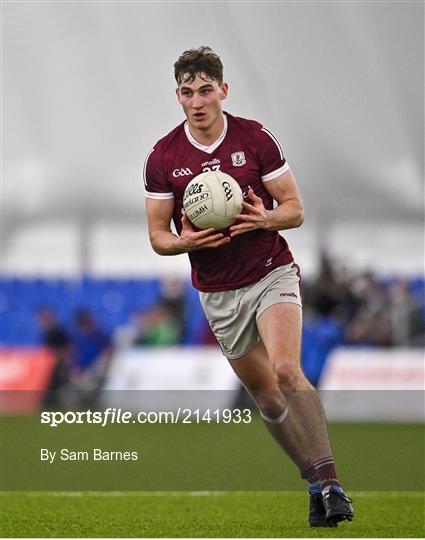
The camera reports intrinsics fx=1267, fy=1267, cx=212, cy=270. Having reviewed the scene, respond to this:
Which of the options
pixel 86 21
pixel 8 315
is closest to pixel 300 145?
pixel 86 21

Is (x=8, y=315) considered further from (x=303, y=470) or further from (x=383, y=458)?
(x=303, y=470)

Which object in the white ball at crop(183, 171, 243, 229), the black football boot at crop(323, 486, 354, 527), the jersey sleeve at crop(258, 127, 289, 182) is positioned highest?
the jersey sleeve at crop(258, 127, 289, 182)

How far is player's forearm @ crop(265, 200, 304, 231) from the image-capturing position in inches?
239

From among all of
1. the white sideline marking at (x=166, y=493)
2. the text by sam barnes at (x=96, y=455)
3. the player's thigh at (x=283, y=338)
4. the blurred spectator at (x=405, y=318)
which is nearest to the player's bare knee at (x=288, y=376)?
the player's thigh at (x=283, y=338)

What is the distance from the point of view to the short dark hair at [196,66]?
6.21 meters

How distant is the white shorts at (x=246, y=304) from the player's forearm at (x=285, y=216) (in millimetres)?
309

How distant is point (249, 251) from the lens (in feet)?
20.9

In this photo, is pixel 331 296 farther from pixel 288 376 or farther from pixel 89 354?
pixel 288 376

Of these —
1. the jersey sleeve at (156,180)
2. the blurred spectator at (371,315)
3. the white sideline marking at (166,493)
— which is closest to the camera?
the jersey sleeve at (156,180)

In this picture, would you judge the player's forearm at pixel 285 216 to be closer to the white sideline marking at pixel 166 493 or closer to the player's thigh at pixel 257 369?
the player's thigh at pixel 257 369

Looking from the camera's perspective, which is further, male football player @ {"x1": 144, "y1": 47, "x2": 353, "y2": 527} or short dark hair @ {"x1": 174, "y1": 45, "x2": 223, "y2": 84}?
short dark hair @ {"x1": 174, "y1": 45, "x2": 223, "y2": 84}

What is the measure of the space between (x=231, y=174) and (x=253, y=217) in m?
0.31

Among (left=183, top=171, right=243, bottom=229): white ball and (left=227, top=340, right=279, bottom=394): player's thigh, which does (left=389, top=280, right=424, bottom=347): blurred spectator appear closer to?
(left=227, top=340, right=279, bottom=394): player's thigh

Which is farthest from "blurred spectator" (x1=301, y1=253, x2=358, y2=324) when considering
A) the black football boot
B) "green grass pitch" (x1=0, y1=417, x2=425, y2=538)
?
the black football boot
